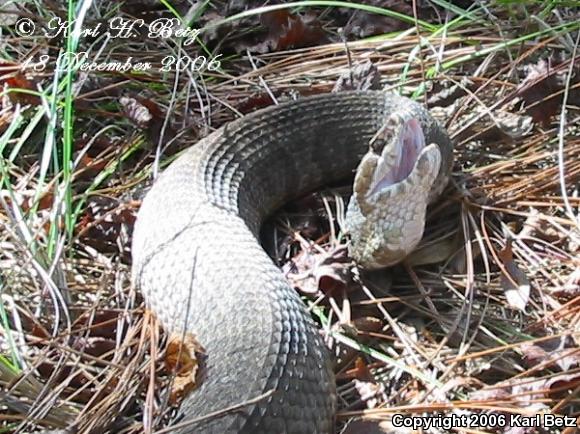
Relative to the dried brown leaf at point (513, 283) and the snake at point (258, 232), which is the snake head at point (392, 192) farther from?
the dried brown leaf at point (513, 283)

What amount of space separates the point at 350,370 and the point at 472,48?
1.60m

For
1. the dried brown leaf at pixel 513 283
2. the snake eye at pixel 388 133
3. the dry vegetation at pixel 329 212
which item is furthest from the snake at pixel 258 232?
the dried brown leaf at pixel 513 283

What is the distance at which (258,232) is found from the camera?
Answer: 303cm

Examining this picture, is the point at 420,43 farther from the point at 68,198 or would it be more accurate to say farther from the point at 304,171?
the point at 68,198

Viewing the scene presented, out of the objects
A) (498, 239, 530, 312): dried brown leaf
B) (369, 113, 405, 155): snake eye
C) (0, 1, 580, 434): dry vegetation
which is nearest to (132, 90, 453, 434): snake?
(369, 113, 405, 155): snake eye

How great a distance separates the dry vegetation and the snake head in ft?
0.43

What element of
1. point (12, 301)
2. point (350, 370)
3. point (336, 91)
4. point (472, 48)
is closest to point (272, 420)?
point (350, 370)

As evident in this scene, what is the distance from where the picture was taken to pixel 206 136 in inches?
130

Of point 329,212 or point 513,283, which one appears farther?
point 329,212

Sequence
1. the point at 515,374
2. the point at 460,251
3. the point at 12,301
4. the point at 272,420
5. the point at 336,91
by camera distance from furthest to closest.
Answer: the point at 336,91 < the point at 460,251 < the point at 12,301 < the point at 515,374 < the point at 272,420

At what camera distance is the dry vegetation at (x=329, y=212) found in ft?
7.96

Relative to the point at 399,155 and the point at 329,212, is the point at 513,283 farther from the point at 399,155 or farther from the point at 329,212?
the point at 329,212

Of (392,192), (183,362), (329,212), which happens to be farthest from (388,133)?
(183,362)

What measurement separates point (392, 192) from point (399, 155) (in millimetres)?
118
